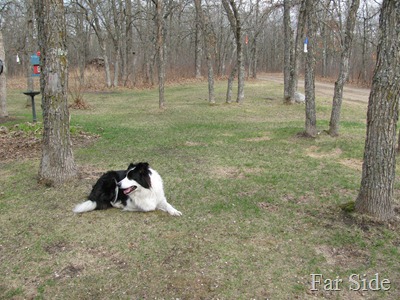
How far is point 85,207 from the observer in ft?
14.9

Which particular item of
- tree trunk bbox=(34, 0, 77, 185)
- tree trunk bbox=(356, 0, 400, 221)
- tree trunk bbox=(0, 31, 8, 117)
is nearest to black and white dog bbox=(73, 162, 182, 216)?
tree trunk bbox=(34, 0, 77, 185)

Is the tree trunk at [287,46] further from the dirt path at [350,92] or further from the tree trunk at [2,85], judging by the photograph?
the tree trunk at [2,85]

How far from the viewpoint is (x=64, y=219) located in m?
4.34

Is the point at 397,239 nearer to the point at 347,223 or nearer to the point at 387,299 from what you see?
the point at 347,223

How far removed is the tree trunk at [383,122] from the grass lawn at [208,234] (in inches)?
11.5

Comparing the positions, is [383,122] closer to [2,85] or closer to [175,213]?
[175,213]

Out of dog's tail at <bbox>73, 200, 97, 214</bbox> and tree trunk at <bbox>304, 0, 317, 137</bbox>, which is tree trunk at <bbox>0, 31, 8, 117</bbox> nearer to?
dog's tail at <bbox>73, 200, 97, 214</bbox>

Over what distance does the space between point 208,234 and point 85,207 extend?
1748mm

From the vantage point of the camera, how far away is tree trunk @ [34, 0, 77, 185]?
193 inches

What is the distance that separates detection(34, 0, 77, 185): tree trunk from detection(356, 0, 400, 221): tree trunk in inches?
168

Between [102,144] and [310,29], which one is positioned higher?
[310,29]

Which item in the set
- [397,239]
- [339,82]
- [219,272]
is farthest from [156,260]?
[339,82]

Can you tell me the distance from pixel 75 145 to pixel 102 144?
0.63m

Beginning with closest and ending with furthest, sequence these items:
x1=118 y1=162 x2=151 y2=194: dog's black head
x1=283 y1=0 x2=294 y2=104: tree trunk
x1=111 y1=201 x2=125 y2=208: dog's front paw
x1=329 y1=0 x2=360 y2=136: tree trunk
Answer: x1=118 y1=162 x2=151 y2=194: dog's black head < x1=111 y1=201 x2=125 y2=208: dog's front paw < x1=329 y1=0 x2=360 y2=136: tree trunk < x1=283 y1=0 x2=294 y2=104: tree trunk
